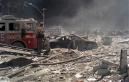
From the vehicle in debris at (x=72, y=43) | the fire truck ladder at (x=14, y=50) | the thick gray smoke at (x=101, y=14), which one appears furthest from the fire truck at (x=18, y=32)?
the thick gray smoke at (x=101, y=14)

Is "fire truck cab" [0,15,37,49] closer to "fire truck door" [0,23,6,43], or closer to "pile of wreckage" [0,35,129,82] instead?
"fire truck door" [0,23,6,43]

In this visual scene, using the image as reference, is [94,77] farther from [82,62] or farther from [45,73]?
[82,62]

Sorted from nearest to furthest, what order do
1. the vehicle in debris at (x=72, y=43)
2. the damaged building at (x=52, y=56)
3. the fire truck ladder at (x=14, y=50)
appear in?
the damaged building at (x=52, y=56), the fire truck ladder at (x=14, y=50), the vehicle in debris at (x=72, y=43)

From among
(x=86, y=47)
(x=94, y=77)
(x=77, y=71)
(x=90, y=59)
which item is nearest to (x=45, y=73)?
(x=77, y=71)

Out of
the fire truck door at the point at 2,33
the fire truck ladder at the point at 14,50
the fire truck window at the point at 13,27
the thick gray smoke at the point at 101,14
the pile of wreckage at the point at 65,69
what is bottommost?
the pile of wreckage at the point at 65,69

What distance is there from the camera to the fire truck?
21406 millimetres

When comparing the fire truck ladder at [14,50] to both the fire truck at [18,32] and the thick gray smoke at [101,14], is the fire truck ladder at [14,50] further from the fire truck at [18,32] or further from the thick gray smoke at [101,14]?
the thick gray smoke at [101,14]

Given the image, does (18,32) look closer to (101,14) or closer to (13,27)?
(13,27)

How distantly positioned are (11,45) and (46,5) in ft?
93.6

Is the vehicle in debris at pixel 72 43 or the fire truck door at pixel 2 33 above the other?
the fire truck door at pixel 2 33

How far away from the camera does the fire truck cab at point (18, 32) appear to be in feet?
70.2

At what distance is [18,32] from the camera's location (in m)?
21.5

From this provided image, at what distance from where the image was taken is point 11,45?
21.2 m

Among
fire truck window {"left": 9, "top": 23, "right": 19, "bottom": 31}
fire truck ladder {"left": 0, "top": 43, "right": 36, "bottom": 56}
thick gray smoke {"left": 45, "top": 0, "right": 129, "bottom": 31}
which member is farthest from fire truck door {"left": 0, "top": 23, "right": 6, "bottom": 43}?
thick gray smoke {"left": 45, "top": 0, "right": 129, "bottom": 31}
